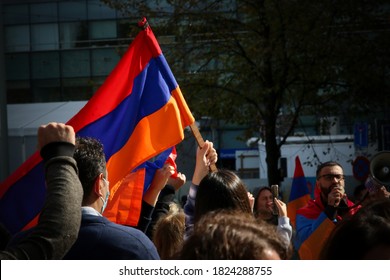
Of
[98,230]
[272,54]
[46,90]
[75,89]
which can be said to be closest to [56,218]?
[98,230]

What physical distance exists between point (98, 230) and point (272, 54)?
45.6ft

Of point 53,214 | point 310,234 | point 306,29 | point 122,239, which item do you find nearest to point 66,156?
point 53,214

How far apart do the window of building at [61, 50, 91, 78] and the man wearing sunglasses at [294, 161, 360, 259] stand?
2998cm

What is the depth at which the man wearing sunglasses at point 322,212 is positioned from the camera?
5930 mm

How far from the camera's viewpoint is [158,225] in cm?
476

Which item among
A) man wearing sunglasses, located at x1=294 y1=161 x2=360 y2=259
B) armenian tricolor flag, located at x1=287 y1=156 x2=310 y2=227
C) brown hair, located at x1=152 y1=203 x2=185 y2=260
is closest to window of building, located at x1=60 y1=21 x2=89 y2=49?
armenian tricolor flag, located at x1=287 y1=156 x2=310 y2=227

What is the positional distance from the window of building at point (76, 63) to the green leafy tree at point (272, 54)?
17.7 metres

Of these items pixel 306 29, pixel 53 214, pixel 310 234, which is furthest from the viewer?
pixel 306 29

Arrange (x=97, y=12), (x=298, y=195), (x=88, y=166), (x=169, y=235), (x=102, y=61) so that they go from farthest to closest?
(x=102, y=61), (x=97, y=12), (x=298, y=195), (x=169, y=235), (x=88, y=166)

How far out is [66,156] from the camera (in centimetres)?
267

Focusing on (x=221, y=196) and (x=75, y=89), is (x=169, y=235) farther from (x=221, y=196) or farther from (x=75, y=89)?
(x=75, y=89)
